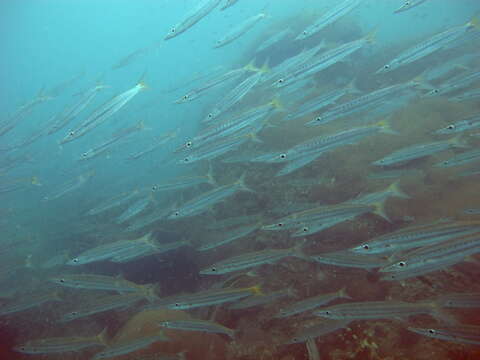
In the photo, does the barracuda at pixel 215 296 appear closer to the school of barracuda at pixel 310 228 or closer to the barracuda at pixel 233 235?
the school of barracuda at pixel 310 228

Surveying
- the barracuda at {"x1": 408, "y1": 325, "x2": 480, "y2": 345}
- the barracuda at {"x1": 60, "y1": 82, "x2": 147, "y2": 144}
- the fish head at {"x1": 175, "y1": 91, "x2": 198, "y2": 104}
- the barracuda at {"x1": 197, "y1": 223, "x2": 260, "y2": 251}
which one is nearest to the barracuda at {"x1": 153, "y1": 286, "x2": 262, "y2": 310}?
the barracuda at {"x1": 197, "y1": 223, "x2": 260, "y2": 251}

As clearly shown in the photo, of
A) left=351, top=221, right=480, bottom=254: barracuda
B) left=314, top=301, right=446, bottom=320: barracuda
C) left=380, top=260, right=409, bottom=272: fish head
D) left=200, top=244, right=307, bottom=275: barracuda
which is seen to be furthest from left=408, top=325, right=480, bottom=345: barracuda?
left=200, top=244, right=307, bottom=275: barracuda

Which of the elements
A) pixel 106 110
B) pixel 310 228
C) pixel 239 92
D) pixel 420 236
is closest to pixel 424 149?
pixel 420 236

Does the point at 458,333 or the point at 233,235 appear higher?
the point at 233,235

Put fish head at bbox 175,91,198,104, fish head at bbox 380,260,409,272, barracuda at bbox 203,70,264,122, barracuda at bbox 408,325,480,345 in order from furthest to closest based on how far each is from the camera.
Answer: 1. fish head at bbox 175,91,198,104
2. barracuda at bbox 203,70,264,122
3. fish head at bbox 380,260,409,272
4. barracuda at bbox 408,325,480,345

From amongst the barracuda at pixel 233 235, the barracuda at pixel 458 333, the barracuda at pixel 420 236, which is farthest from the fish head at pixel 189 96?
the barracuda at pixel 458 333

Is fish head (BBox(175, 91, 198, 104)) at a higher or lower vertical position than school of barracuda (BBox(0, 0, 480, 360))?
higher

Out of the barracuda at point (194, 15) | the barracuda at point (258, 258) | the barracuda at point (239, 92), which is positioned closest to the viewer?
the barracuda at point (258, 258)

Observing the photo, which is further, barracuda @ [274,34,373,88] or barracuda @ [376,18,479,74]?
barracuda @ [274,34,373,88]

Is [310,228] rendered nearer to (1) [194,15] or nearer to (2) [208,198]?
(2) [208,198]

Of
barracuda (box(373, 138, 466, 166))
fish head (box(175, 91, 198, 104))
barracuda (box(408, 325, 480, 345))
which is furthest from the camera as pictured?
Result: fish head (box(175, 91, 198, 104))

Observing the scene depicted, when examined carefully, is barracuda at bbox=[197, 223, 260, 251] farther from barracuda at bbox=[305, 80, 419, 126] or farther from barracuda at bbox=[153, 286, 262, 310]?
barracuda at bbox=[305, 80, 419, 126]

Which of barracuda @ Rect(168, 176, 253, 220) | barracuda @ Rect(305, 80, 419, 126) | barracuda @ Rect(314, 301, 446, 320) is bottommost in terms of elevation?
barracuda @ Rect(314, 301, 446, 320)

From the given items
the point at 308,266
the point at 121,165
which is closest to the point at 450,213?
the point at 308,266
